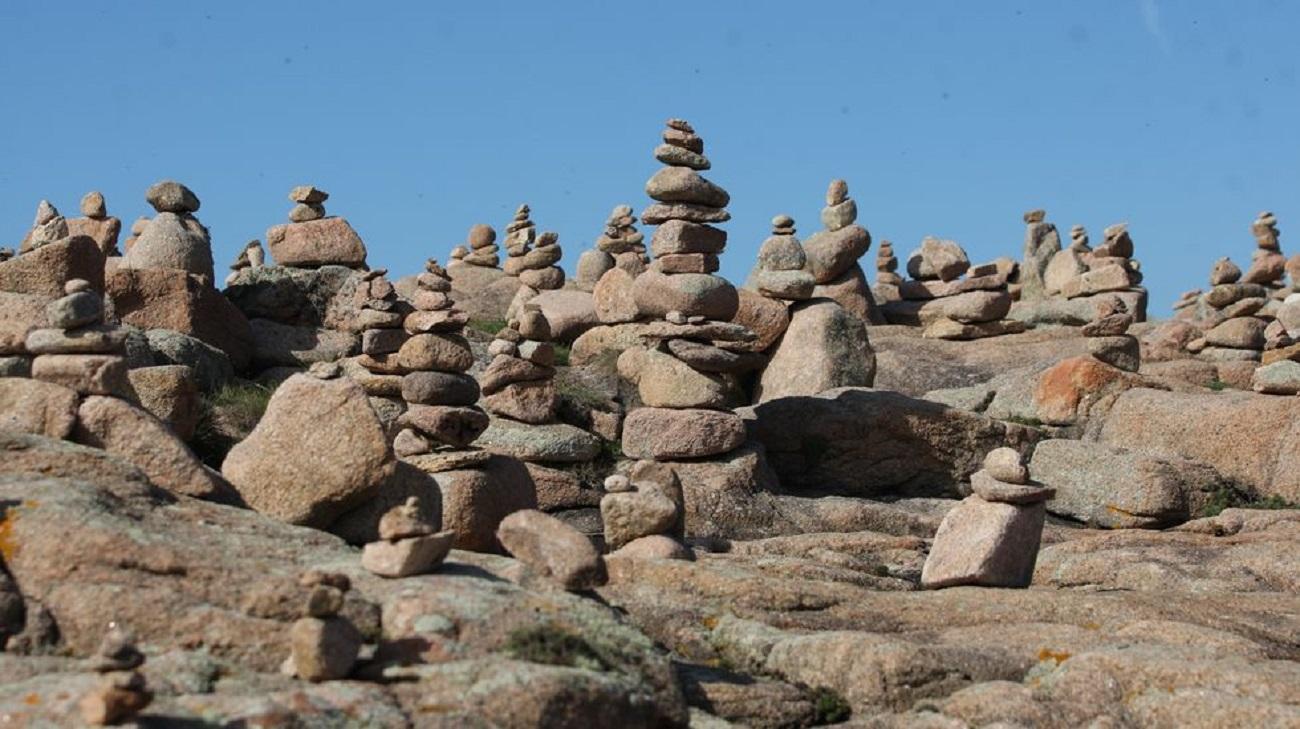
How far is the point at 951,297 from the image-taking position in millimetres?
34750

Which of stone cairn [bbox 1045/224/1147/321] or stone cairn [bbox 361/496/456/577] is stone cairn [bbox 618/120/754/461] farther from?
stone cairn [bbox 1045/224/1147/321]

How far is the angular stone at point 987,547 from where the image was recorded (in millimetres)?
14889

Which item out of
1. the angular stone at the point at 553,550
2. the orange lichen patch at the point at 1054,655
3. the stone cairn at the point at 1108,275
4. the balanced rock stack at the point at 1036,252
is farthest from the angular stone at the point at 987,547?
the balanced rock stack at the point at 1036,252

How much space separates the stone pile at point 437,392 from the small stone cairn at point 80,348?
4102 mm

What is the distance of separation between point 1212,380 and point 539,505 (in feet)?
47.6

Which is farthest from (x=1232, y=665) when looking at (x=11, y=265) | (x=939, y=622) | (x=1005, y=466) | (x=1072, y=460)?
(x=11, y=265)

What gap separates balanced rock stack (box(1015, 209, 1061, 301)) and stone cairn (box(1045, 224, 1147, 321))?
137 cm

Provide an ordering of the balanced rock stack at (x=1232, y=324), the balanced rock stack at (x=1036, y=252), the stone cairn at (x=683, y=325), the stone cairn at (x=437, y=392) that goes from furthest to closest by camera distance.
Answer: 1. the balanced rock stack at (x=1036, y=252)
2. the balanced rock stack at (x=1232, y=324)
3. the stone cairn at (x=683, y=325)
4. the stone cairn at (x=437, y=392)

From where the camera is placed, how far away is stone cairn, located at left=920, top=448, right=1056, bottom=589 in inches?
587

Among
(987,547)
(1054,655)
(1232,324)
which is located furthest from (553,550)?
(1232,324)

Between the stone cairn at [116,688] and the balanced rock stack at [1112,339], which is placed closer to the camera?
the stone cairn at [116,688]

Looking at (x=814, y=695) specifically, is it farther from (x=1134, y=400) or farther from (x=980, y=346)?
(x=980, y=346)

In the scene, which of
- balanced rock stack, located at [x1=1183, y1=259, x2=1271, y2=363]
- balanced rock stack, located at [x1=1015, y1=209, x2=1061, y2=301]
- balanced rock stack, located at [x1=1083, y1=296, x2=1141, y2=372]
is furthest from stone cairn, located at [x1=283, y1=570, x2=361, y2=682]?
balanced rock stack, located at [x1=1015, y1=209, x2=1061, y2=301]

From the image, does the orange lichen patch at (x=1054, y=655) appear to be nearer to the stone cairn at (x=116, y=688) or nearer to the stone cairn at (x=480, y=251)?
the stone cairn at (x=116, y=688)
